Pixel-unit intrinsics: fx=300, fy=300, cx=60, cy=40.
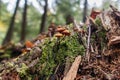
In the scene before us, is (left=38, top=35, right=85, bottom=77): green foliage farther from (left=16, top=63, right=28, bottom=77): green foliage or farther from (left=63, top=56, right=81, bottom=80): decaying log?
(left=16, top=63, right=28, bottom=77): green foliage

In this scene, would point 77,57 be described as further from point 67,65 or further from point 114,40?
point 114,40

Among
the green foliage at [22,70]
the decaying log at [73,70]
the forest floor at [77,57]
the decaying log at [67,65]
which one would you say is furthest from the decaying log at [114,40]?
the green foliage at [22,70]

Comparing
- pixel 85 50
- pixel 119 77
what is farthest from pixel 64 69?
pixel 119 77

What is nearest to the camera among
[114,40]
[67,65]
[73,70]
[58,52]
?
[73,70]

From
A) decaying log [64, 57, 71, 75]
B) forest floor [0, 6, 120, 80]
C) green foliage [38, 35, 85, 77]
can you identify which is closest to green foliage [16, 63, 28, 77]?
forest floor [0, 6, 120, 80]

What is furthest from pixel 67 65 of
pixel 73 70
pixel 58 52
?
pixel 58 52

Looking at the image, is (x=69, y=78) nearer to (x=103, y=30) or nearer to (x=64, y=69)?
(x=64, y=69)

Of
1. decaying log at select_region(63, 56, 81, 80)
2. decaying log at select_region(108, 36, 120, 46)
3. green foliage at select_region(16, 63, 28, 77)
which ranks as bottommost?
green foliage at select_region(16, 63, 28, 77)

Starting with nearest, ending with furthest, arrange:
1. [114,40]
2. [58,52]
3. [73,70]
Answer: [73,70] < [114,40] < [58,52]

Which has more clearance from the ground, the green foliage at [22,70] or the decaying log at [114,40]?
the decaying log at [114,40]

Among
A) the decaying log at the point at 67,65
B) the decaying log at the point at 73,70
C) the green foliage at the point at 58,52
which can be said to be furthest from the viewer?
the green foliage at the point at 58,52

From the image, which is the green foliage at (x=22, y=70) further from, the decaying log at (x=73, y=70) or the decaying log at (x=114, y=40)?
the decaying log at (x=114, y=40)
